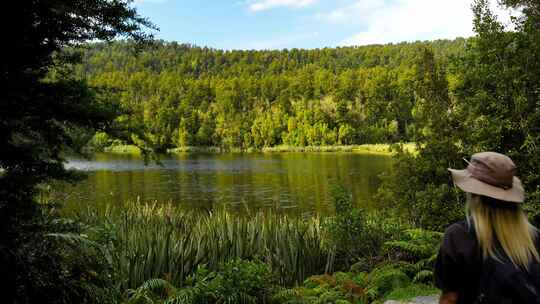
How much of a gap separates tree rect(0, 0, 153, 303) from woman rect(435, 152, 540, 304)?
2.46 meters

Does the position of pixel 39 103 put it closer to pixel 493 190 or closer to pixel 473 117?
pixel 493 190

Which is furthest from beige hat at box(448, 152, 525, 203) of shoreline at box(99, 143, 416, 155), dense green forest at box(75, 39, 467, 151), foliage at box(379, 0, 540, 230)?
dense green forest at box(75, 39, 467, 151)

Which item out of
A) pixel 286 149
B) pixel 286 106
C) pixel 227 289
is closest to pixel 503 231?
pixel 227 289

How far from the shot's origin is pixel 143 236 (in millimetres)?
6859

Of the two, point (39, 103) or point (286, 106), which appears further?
point (286, 106)

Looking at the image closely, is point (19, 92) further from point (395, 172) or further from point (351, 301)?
point (395, 172)

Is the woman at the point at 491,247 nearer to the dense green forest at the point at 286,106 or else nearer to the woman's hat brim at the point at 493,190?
the woman's hat brim at the point at 493,190

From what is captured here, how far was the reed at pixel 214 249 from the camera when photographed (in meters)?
6.24

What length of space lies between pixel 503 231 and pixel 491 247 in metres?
0.08

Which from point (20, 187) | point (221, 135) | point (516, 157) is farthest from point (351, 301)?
point (221, 135)

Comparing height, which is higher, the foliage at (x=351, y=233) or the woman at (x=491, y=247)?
the woman at (x=491, y=247)

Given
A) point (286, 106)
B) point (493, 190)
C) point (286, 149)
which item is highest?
point (286, 106)

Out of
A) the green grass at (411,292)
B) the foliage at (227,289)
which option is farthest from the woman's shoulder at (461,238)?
the green grass at (411,292)

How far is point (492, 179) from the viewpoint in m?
2.00
